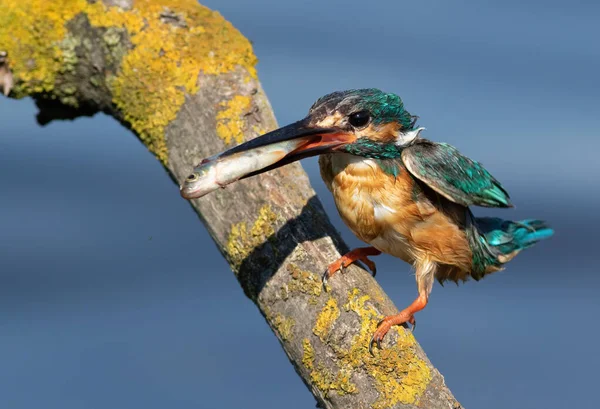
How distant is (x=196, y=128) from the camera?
309 centimetres

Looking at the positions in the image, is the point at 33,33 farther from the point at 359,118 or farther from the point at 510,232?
the point at 510,232

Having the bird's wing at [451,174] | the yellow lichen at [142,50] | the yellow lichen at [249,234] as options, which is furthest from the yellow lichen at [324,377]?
the yellow lichen at [142,50]

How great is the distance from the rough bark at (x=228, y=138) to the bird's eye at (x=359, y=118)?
281 mm

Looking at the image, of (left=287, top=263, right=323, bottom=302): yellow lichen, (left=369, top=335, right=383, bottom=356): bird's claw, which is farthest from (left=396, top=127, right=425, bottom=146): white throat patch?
(left=369, top=335, right=383, bottom=356): bird's claw

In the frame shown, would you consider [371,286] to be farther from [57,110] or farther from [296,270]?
[57,110]

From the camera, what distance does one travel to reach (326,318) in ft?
8.75

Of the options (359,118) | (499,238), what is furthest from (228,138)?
(499,238)

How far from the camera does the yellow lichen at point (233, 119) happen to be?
304 centimetres

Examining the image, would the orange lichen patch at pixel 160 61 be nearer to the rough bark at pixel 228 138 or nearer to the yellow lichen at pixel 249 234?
the rough bark at pixel 228 138

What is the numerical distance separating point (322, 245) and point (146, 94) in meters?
0.92

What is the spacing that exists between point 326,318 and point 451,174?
753 mm

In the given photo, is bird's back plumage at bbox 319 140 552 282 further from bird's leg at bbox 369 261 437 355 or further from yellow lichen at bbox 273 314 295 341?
yellow lichen at bbox 273 314 295 341

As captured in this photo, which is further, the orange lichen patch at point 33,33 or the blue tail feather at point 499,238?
the blue tail feather at point 499,238

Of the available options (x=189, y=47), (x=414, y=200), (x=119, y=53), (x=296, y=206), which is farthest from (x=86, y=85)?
(x=414, y=200)
